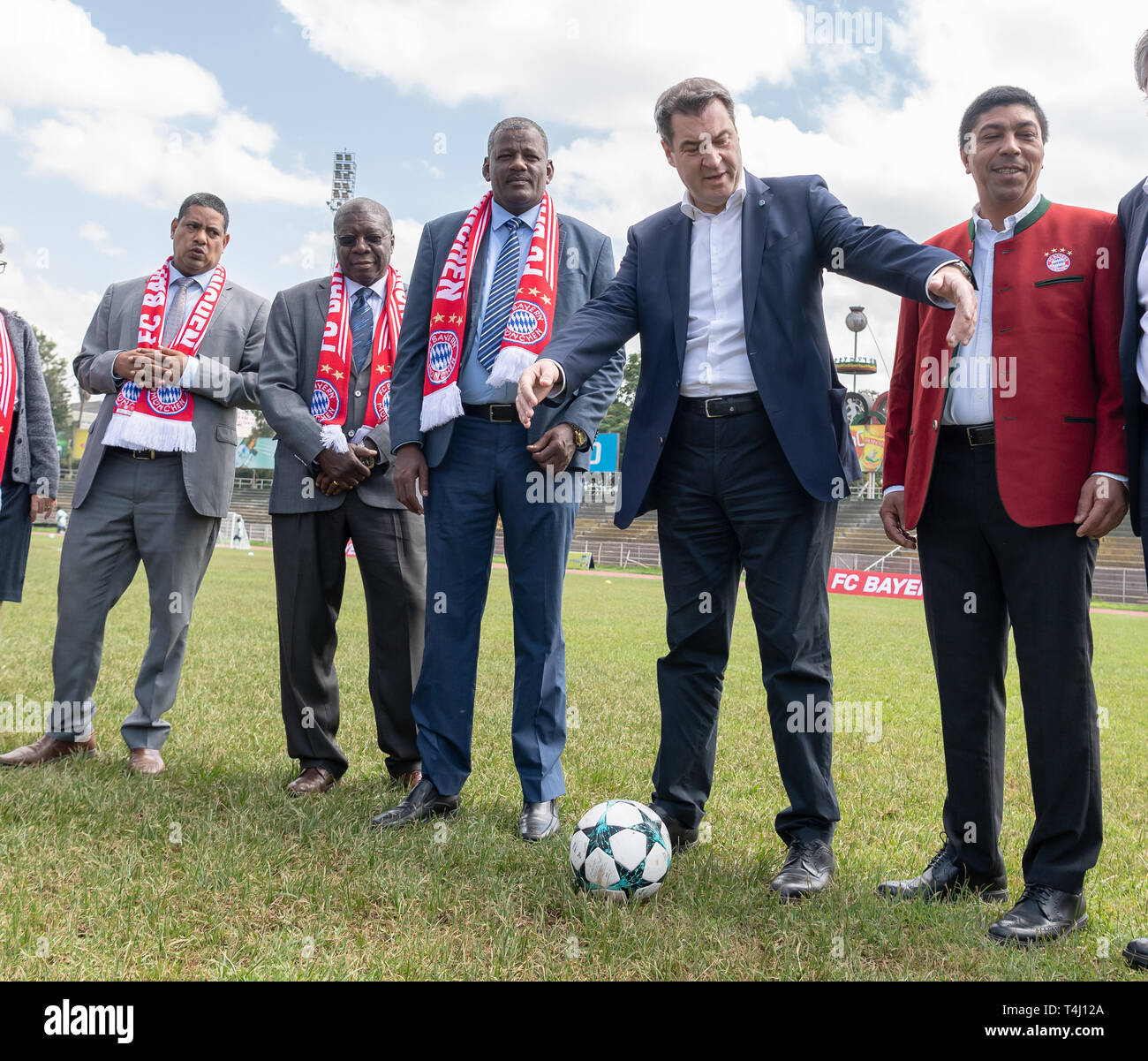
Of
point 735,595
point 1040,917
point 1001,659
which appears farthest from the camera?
point 735,595

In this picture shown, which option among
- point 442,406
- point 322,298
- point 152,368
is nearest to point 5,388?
point 152,368

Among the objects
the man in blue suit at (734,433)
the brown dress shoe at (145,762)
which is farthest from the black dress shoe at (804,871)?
the brown dress shoe at (145,762)

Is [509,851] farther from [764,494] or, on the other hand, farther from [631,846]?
[764,494]

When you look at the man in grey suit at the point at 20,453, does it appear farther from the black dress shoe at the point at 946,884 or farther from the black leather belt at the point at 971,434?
the black dress shoe at the point at 946,884

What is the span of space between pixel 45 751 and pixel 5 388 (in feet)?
6.58

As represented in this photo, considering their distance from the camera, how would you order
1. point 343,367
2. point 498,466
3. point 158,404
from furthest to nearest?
point 158,404
point 343,367
point 498,466

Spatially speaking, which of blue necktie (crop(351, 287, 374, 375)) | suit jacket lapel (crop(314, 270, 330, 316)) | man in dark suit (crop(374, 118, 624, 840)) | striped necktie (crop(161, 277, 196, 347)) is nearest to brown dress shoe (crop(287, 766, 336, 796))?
man in dark suit (crop(374, 118, 624, 840))

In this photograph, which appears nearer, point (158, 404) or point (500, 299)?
point (500, 299)

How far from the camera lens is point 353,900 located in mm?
2953

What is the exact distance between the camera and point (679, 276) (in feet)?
12.0

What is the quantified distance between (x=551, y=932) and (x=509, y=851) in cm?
67

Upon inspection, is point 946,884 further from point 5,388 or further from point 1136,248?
point 5,388

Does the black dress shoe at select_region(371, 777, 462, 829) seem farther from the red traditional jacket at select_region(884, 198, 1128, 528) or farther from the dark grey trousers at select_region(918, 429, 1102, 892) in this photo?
the red traditional jacket at select_region(884, 198, 1128, 528)

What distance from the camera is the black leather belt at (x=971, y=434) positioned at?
321cm
